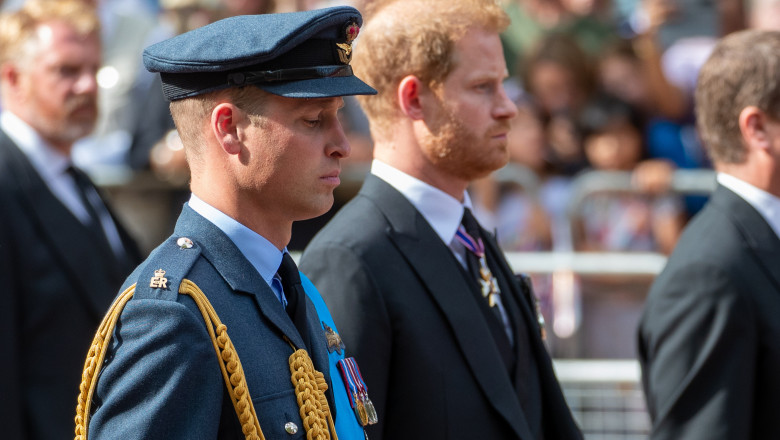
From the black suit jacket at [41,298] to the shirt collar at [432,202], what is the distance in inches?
65.0

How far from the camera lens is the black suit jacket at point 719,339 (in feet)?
10.8

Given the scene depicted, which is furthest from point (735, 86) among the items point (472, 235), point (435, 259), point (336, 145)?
point (336, 145)

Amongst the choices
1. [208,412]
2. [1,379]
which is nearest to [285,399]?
[208,412]

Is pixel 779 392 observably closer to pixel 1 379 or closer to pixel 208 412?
pixel 208 412

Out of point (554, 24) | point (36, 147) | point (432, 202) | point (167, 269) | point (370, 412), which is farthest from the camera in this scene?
point (554, 24)

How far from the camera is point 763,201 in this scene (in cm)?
A: 361

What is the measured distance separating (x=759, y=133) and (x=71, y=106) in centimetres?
281

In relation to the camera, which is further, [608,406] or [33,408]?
[608,406]

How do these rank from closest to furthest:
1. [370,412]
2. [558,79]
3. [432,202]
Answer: [370,412] → [432,202] → [558,79]

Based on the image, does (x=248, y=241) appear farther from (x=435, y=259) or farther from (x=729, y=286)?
(x=729, y=286)

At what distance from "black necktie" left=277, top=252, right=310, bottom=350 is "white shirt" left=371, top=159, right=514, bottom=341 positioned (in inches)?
33.7

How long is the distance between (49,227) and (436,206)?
1905 mm

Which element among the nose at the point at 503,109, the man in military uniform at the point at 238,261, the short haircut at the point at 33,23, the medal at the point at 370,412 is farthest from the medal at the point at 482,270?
the short haircut at the point at 33,23

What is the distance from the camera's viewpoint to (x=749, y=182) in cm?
364
